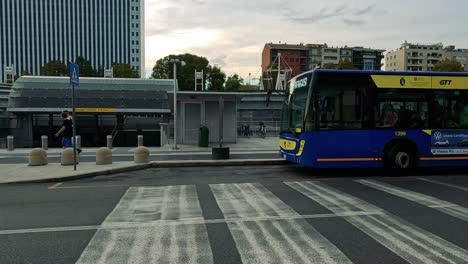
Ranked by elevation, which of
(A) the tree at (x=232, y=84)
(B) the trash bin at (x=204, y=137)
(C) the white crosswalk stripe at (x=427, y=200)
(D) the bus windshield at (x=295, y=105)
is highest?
(A) the tree at (x=232, y=84)

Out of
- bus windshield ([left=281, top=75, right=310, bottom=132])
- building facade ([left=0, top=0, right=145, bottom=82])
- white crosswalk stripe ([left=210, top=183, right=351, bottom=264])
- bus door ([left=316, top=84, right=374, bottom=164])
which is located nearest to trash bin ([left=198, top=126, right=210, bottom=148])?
bus windshield ([left=281, top=75, right=310, bottom=132])

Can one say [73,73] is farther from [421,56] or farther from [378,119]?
[421,56]

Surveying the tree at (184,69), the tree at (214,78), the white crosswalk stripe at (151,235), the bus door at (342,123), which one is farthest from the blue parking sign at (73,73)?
the tree at (214,78)

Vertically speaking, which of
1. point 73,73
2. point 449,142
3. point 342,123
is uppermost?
point 73,73

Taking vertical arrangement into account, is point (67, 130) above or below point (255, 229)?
above

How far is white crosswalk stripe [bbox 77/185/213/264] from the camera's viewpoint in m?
4.85

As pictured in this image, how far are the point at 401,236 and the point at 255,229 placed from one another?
7.05 ft

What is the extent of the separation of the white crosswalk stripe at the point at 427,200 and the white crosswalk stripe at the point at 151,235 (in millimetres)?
4516

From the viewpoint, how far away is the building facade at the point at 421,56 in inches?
5915

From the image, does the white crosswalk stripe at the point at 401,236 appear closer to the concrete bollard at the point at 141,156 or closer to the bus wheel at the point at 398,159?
the bus wheel at the point at 398,159

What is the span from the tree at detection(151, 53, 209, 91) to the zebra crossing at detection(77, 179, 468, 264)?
76.6 meters

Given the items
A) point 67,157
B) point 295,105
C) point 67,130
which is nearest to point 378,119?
point 295,105

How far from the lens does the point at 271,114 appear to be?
1403 inches

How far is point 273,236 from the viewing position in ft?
18.7
